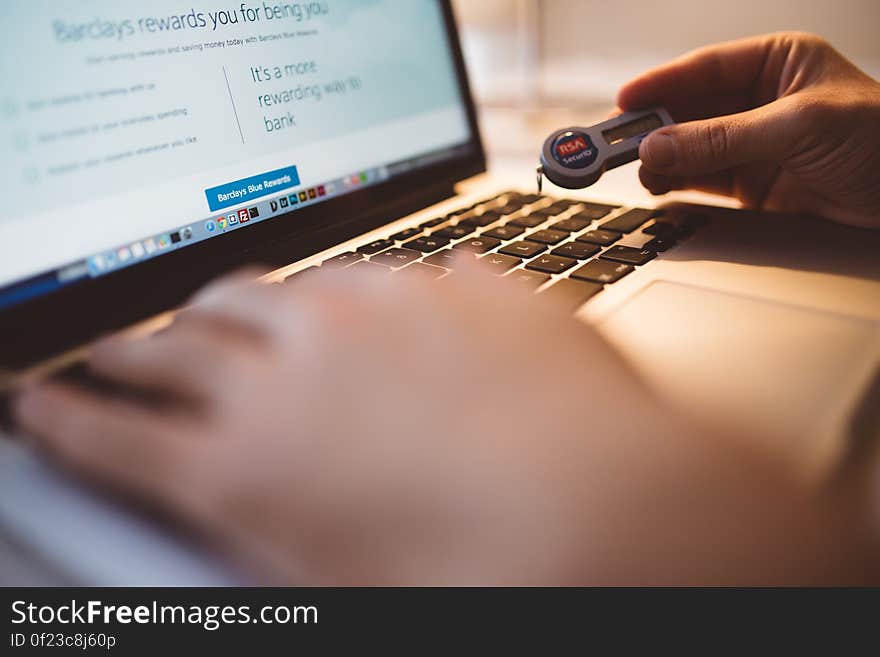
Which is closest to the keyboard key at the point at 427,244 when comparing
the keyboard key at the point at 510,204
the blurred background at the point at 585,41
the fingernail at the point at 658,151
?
the keyboard key at the point at 510,204

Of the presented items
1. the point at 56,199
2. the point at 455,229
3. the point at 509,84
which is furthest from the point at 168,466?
the point at 509,84

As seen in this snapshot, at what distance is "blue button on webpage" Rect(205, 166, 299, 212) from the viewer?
1.63ft

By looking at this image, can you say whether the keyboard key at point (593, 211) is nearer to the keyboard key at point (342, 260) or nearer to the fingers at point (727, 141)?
the fingers at point (727, 141)

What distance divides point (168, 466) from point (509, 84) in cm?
103

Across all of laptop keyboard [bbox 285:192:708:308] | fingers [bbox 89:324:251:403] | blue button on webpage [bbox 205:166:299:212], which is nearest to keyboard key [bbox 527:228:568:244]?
laptop keyboard [bbox 285:192:708:308]

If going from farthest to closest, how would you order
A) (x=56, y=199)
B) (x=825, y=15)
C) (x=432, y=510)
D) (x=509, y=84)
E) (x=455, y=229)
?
(x=509, y=84) → (x=825, y=15) → (x=455, y=229) → (x=56, y=199) → (x=432, y=510)

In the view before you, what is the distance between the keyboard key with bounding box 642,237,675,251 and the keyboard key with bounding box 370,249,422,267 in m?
0.19

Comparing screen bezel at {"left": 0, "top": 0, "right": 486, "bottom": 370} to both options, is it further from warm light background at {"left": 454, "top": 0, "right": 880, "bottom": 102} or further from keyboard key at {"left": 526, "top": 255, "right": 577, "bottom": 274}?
warm light background at {"left": 454, "top": 0, "right": 880, "bottom": 102}

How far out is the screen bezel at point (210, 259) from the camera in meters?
0.40

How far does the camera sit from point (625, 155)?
2.03 feet

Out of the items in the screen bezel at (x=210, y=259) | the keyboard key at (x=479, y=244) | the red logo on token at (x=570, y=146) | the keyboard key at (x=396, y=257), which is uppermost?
the red logo on token at (x=570, y=146)

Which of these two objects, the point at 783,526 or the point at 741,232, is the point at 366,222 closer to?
the point at 741,232

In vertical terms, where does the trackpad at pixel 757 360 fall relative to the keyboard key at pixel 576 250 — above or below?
below

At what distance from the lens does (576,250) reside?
54 cm
